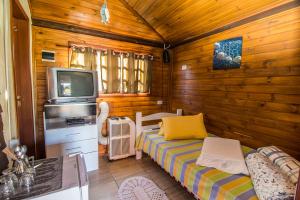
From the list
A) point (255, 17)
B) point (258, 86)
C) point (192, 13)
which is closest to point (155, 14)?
point (192, 13)

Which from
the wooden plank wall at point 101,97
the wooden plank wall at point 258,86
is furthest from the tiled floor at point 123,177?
the wooden plank wall at point 258,86

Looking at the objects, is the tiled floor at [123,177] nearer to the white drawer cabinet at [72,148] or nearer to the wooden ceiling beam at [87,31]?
the white drawer cabinet at [72,148]

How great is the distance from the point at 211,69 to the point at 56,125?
8.07 ft

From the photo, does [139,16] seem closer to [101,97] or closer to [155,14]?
[155,14]

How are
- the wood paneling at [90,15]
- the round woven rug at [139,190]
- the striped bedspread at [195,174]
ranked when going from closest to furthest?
the striped bedspread at [195,174] → the round woven rug at [139,190] → the wood paneling at [90,15]

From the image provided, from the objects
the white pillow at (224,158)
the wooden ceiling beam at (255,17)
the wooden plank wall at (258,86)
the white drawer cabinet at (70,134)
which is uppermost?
the wooden ceiling beam at (255,17)

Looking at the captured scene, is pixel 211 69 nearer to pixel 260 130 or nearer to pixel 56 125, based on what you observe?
pixel 260 130

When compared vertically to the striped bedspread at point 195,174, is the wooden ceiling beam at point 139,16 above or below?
above

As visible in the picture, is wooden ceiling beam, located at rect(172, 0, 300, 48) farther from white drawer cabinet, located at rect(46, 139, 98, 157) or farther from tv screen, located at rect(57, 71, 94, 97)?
white drawer cabinet, located at rect(46, 139, 98, 157)

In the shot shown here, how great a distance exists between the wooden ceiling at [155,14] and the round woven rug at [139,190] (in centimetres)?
241

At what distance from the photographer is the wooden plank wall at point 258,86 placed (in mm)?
1641

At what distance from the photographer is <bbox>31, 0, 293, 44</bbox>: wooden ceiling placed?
6.59 feet

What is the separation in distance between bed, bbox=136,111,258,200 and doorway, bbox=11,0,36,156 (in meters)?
1.60

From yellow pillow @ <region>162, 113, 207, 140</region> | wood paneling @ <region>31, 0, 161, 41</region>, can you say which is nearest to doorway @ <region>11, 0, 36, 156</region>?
wood paneling @ <region>31, 0, 161, 41</region>
